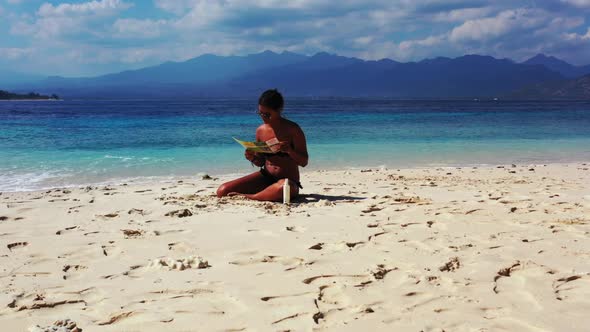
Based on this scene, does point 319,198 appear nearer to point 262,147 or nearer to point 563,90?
point 262,147

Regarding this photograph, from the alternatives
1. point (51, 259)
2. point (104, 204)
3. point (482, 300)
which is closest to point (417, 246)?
point (482, 300)

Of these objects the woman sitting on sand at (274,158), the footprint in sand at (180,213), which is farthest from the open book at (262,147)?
the footprint in sand at (180,213)

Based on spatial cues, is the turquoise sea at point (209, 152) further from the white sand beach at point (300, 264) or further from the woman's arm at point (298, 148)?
the woman's arm at point (298, 148)

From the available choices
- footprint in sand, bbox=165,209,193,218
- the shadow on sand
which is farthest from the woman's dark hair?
footprint in sand, bbox=165,209,193,218

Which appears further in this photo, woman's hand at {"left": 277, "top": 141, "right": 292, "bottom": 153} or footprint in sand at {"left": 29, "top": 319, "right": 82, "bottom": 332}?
woman's hand at {"left": 277, "top": 141, "right": 292, "bottom": 153}

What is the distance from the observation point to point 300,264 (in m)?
3.75

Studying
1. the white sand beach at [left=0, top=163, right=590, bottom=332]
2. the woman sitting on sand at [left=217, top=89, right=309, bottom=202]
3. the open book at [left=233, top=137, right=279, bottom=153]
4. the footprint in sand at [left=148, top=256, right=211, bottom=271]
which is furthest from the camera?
the woman sitting on sand at [left=217, top=89, right=309, bottom=202]

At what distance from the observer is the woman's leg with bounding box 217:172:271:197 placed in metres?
6.80

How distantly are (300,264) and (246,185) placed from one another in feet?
10.5

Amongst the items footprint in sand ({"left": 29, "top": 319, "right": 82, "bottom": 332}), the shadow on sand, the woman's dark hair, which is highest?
the woman's dark hair

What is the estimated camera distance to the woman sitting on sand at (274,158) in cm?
643

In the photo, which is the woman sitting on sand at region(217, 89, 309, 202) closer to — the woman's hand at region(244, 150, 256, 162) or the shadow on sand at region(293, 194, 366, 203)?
the woman's hand at region(244, 150, 256, 162)

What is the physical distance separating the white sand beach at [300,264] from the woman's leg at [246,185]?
32 centimetres

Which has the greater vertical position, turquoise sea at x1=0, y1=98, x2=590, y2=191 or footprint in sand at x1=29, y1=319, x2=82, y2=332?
footprint in sand at x1=29, y1=319, x2=82, y2=332
